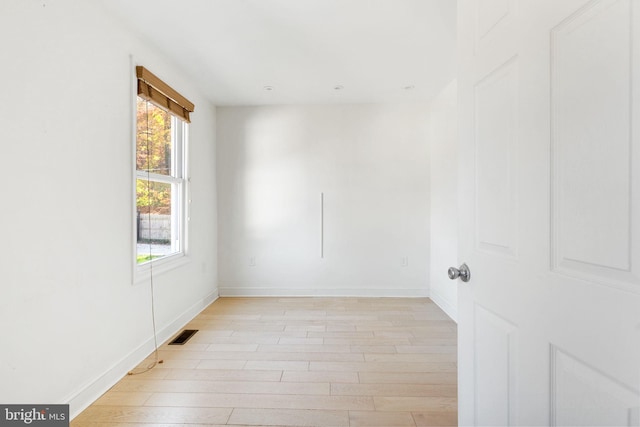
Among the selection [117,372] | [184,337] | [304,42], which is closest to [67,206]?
[117,372]

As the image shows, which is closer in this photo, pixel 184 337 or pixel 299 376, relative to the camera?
pixel 299 376

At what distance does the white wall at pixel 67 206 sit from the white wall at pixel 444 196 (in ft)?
9.41

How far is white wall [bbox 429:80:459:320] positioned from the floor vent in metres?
2.58

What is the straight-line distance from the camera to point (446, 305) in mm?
3258

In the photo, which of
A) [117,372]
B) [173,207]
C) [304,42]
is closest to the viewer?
[117,372]

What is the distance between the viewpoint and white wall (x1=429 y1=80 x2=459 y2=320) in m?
3.10

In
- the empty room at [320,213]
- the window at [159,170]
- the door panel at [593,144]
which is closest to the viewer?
the door panel at [593,144]

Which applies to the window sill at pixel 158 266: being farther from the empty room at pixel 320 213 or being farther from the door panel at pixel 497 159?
the door panel at pixel 497 159

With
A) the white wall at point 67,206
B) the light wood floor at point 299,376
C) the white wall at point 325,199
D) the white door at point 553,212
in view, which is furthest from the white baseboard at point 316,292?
the white door at point 553,212

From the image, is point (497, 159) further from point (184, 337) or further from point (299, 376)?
point (184, 337)

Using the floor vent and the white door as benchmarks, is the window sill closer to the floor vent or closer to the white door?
the floor vent

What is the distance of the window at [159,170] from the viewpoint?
2373 mm

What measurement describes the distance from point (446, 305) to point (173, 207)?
3.07 meters

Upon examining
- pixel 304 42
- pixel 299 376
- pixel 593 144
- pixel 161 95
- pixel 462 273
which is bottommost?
pixel 299 376
